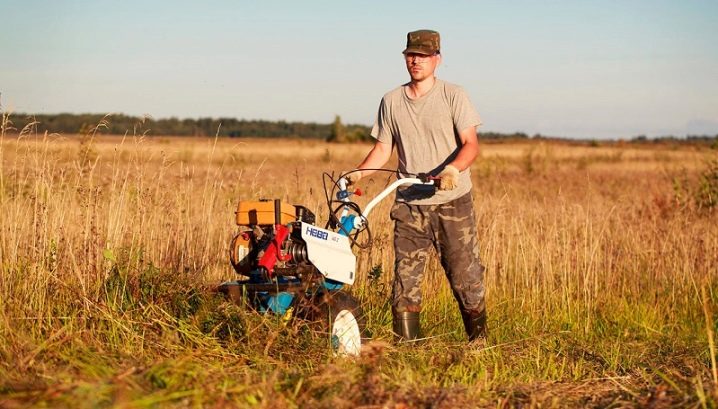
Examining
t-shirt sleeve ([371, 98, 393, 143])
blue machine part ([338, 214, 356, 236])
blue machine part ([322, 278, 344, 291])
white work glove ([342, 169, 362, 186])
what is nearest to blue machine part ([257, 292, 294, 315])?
blue machine part ([322, 278, 344, 291])

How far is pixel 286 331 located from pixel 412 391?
1.12 m

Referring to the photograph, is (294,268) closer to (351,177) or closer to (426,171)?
(351,177)

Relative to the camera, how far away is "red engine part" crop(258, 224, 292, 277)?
5136mm

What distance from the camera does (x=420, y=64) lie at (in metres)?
6.15

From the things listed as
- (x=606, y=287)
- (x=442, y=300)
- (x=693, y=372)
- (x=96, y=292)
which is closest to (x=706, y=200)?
(x=606, y=287)

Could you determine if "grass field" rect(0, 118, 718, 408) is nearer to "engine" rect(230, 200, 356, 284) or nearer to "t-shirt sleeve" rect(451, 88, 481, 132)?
"engine" rect(230, 200, 356, 284)

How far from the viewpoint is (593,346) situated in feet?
22.2

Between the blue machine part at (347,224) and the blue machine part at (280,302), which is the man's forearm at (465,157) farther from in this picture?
the blue machine part at (280,302)

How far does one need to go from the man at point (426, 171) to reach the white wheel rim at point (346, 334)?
783 mm

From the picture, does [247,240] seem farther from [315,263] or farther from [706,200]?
[706,200]

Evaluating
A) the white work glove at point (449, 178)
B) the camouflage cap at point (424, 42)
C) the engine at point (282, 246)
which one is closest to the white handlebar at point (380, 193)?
the white work glove at point (449, 178)

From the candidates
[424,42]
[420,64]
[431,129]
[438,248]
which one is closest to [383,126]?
[431,129]

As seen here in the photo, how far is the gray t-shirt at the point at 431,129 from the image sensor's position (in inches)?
Result: 242

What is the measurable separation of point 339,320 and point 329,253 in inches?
16.3
